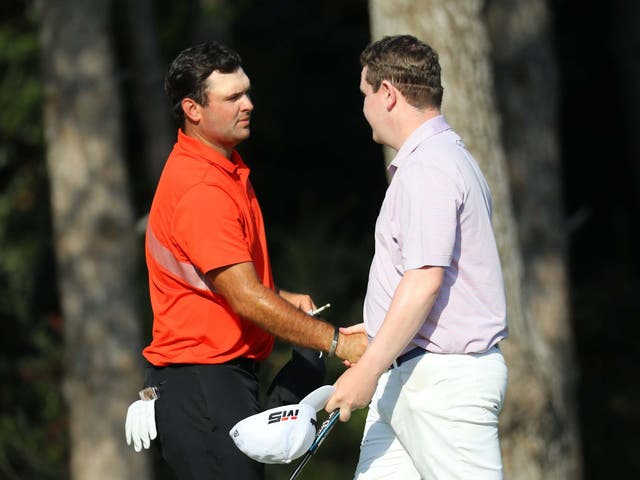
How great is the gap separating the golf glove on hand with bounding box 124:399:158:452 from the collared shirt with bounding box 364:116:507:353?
2.73ft

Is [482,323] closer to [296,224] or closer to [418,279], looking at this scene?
[418,279]

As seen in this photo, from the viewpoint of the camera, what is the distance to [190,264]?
4184mm

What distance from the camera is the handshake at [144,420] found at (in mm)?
4297

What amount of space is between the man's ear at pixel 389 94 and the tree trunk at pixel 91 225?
245 inches

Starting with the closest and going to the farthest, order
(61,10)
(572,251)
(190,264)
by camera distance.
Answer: (190,264) → (61,10) → (572,251)

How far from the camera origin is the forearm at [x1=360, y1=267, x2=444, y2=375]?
3.80 m

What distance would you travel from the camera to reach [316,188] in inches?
625

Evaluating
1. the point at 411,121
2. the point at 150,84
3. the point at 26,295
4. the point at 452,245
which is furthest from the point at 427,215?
the point at 26,295

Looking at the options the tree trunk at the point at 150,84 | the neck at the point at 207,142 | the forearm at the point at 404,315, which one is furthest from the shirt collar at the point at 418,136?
the tree trunk at the point at 150,84

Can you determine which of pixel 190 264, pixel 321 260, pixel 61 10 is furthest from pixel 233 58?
pixel 321 260

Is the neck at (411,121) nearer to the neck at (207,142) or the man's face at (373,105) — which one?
the man's face at (373,105)

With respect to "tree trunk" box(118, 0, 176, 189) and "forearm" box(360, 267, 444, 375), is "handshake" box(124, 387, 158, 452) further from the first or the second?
"tree trunk" box(118, 0, 176, 189)

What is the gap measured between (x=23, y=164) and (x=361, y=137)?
416 centimetres

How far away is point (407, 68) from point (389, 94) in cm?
11
